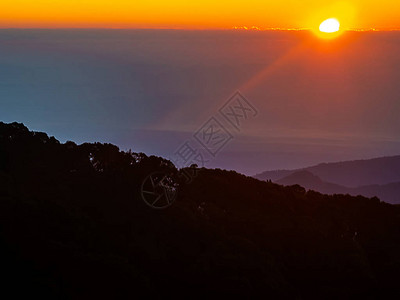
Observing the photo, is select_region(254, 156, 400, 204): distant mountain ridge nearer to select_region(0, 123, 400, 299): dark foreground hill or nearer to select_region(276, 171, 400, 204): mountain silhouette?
select_region(276, 171, 400, 204): mountain silhouette

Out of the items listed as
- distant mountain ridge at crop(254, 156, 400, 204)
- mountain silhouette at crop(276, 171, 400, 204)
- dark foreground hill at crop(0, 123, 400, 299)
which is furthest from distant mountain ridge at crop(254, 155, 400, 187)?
dark foreground hill at crop(0, 123, 400, 299)

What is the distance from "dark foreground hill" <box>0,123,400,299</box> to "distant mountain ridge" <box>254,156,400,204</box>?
73038 mm

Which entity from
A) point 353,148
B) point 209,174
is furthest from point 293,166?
point 209,174

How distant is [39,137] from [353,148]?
17116cm

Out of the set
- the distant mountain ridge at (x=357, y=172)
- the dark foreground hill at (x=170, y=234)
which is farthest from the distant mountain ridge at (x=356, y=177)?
the dark foreground hill at (x=170, y=234)

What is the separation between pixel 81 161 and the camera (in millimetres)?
32312

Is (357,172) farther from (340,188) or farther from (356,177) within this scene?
(340,188)

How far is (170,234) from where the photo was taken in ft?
91.1

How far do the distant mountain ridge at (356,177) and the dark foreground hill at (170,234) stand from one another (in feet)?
240

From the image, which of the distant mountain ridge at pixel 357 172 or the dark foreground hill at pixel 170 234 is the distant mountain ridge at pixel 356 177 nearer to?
the distant mountain ridge at pixel 357 172

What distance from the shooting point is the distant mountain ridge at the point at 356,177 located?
11000 centimetres

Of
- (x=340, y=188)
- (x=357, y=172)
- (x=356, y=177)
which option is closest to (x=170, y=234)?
(x=340, y=188)

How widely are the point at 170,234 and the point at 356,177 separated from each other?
104m

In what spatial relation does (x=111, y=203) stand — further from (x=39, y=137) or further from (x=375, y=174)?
(x=375, y=174)
